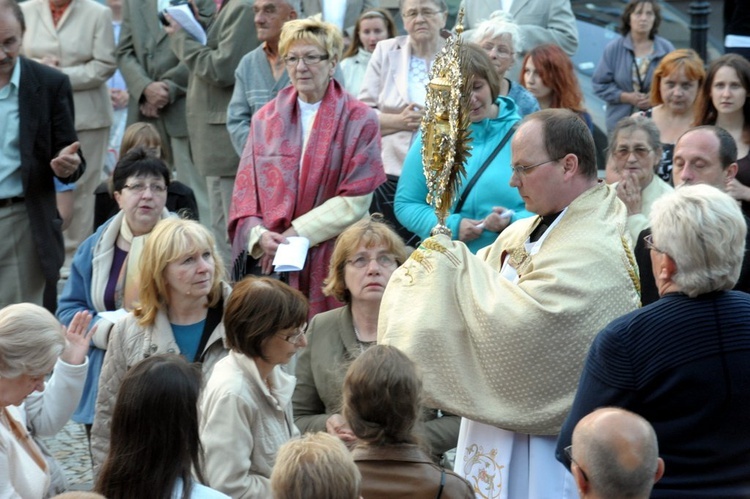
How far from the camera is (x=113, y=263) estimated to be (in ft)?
20.1

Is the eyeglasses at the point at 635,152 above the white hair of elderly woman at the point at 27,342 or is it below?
above

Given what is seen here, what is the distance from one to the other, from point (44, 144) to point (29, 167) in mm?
161

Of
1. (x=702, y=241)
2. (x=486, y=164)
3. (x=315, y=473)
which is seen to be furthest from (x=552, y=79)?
(x=315, y=473)

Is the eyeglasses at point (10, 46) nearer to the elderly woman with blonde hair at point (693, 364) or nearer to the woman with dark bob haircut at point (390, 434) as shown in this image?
the woman with dark bob haircut at point (390, 434)

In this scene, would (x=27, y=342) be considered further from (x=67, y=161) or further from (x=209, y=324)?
(x=67, y=161)

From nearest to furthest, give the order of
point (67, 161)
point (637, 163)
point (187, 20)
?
point (637, 163) → point (67, 161) → point (187, 20)

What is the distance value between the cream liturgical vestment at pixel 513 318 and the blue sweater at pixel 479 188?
200 cm

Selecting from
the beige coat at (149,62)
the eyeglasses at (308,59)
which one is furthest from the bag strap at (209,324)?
the beige coat at (149,62)

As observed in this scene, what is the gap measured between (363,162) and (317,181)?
0.90 ft

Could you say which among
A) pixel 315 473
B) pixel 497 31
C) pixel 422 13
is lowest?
pixel 315 473

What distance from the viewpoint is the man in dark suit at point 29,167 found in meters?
7.30

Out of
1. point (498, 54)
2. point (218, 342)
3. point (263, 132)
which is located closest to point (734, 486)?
point (218, 342)

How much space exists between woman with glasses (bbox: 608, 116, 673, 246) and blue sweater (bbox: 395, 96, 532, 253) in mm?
571

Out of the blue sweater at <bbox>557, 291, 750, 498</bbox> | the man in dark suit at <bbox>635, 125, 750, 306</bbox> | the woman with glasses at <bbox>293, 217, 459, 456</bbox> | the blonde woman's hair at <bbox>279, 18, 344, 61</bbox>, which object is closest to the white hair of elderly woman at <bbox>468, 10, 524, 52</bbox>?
the blonde woman's hair at <bbox>279, 18, 344, 61</bbox>
